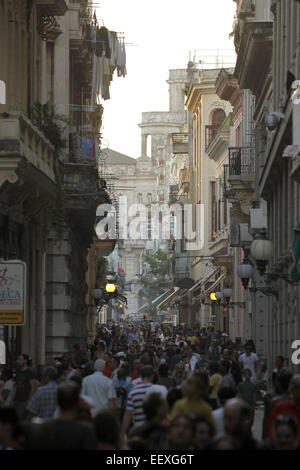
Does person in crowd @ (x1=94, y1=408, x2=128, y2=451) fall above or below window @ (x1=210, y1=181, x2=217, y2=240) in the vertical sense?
below

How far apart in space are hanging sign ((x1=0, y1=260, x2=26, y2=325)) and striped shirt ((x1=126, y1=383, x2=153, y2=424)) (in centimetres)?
341

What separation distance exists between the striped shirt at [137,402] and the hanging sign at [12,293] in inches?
134

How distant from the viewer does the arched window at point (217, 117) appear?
77000mm

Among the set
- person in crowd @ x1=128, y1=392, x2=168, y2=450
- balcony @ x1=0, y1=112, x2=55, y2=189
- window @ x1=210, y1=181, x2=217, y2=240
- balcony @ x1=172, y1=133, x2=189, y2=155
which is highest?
balcony @ x1=172, y1=133, x2=189, y2=155

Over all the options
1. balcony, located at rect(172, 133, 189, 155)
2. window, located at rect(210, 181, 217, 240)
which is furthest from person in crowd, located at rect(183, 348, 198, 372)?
balcony, located at rect(172, 133, 189, 155)

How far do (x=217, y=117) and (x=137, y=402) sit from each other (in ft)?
209

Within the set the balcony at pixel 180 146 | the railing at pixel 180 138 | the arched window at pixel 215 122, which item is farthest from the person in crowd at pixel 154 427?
the railing at pixel 180 138

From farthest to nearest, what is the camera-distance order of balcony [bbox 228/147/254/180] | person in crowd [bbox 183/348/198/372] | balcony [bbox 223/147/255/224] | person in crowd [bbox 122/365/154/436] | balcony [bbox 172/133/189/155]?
balcony [bbox 172/133/189/155] < balcony [bbox 228/147/254/180] < balcony [bbox 223/147/255/224] < person in crowd [bbox 183/348/198/372] < person in crowd [bbox 122/365/154/436]

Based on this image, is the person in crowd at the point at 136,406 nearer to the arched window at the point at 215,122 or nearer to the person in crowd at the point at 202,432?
the person in crowd at the point at 202,432

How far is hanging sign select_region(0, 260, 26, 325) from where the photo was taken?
17922 mm

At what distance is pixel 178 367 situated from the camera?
68.2 ft

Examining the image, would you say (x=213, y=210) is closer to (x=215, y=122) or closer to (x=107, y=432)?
(x=215, y=122)

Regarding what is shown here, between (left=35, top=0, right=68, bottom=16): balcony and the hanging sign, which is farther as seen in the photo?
(left=35, top=0, right=68, bottom=16): balcony

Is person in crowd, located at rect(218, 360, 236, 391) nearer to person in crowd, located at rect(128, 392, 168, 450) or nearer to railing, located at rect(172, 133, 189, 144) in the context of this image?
person in crowd, located at rect(128, 392, 168, 450)
